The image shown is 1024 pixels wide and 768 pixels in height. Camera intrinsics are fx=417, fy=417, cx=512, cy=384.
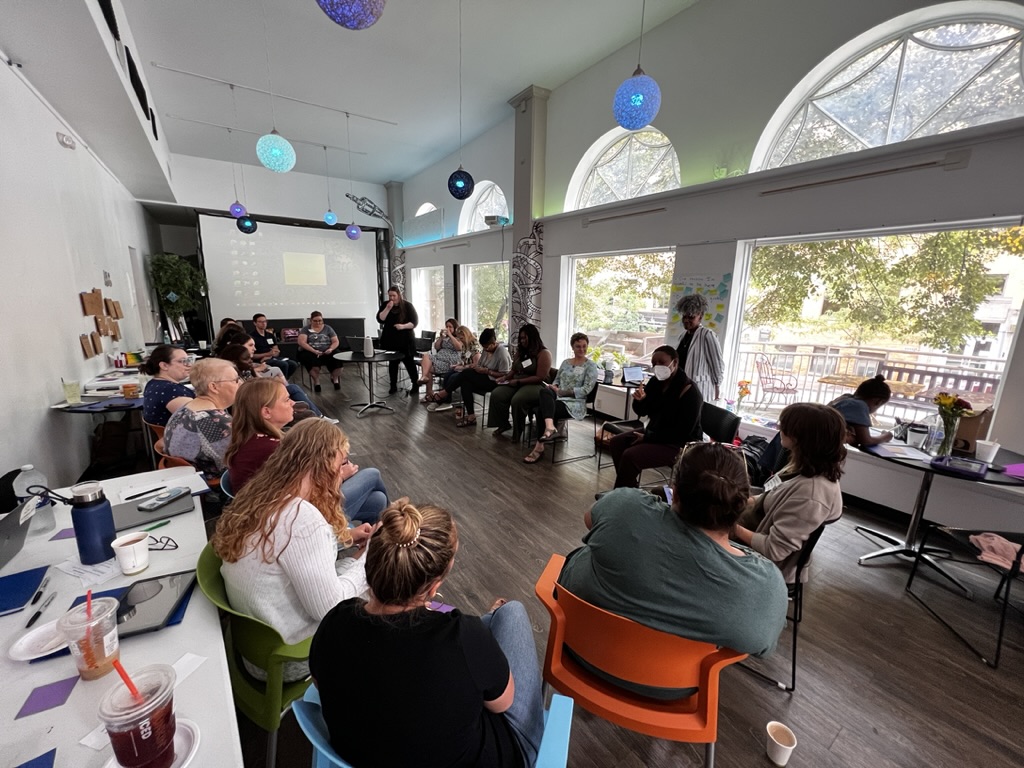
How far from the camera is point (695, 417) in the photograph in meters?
3.02

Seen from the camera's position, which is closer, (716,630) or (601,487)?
(716,630)

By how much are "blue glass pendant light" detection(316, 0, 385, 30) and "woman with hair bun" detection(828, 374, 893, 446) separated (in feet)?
11.4

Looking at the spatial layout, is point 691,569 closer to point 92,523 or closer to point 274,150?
point 92,523

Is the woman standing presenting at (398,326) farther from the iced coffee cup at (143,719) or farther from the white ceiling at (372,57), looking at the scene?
the iced coffee cup at (143,719)

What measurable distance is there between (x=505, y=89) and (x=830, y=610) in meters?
6.59

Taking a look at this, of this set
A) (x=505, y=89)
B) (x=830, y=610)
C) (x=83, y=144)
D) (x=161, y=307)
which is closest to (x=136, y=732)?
(x=830, y=610)

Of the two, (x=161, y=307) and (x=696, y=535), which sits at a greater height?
(x=161, y=307)

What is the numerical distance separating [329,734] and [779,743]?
1.58m

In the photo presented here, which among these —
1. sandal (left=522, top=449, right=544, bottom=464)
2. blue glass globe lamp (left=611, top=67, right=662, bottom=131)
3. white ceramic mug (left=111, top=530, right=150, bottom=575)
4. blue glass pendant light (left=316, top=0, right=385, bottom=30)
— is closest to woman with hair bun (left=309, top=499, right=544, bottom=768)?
white ceramic mug (left=111, top=530, right=150, bottom=575)

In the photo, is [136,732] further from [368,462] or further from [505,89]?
[505,89]

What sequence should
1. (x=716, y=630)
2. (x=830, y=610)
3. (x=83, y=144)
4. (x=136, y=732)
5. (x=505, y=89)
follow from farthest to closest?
1. (x=505, y=89)
2. (x=83, y=144)
3. (x=830, y=610)
4. (x=716, y=630)
5. (x=136, y=732)

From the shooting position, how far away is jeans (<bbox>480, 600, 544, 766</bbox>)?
3.26ft

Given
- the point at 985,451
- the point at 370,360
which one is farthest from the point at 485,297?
the point at 985,451

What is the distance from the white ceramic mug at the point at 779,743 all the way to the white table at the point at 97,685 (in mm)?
1743
